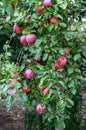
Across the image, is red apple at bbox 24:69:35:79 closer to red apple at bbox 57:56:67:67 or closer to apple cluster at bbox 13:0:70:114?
apple cluster at bbox 13:0:70:114

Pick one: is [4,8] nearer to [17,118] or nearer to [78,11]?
[78,11]

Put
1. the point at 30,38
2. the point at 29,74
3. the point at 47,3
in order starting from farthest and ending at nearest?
the point at 29,74
the point at 30,38
the point at 47,3

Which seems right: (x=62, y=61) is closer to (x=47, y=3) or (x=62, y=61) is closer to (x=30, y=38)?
(x=30, y=38)

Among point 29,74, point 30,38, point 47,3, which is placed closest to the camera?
point 47,3

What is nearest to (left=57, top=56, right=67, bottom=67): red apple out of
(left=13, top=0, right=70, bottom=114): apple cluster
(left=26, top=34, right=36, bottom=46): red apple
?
(left=13, top=0, right=70, bottom=114): apple cluster

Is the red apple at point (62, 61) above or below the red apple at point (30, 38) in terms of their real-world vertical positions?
below

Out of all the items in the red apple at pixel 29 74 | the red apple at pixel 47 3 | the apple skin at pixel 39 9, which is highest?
the red apple at pixel 47 3

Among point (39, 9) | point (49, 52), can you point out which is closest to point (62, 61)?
point (49, 52)

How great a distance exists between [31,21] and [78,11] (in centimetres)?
42

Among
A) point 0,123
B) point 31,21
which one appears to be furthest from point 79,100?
point 31,21

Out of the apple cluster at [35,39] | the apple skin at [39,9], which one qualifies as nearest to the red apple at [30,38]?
the apple cluster at [35,39]

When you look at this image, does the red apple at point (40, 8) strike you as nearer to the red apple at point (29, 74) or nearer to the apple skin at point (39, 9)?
the apple skin at point (39, 9)

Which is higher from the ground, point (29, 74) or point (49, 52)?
point (49, 52)

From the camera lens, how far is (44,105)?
209cm
